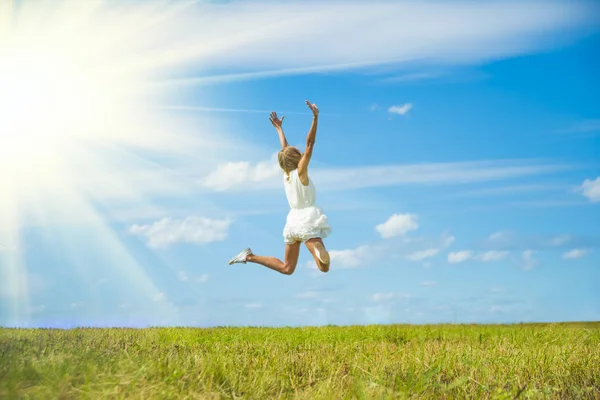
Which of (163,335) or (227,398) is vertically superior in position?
(163,335)

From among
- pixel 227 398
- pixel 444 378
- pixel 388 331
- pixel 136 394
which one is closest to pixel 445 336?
pixel 388 331

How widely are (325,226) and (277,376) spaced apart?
3371 mm

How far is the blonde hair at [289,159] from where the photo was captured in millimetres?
9781

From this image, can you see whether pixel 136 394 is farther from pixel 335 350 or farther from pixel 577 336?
pixel 577 336

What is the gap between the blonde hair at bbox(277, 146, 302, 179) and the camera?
9781mm

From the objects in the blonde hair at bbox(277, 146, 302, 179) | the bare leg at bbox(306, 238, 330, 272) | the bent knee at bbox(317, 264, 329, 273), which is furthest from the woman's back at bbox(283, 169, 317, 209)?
the bent knee at bbox(317, 264, 329, 273)

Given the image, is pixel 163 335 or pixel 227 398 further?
pixel 163 335

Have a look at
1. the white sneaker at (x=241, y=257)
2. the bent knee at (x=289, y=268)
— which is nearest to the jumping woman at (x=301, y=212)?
the bent knee at (x=289, y=268)

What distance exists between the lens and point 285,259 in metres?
10.4

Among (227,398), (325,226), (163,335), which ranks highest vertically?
(325,226)

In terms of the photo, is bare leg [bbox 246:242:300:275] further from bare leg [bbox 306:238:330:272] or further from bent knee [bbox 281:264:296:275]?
bare leg [bbox 306:238:330:272]

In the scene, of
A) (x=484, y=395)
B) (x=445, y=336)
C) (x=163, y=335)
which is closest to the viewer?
(x=484, y=395)

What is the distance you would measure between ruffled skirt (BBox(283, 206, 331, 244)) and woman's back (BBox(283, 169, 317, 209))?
98mm

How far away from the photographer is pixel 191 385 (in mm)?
5652
